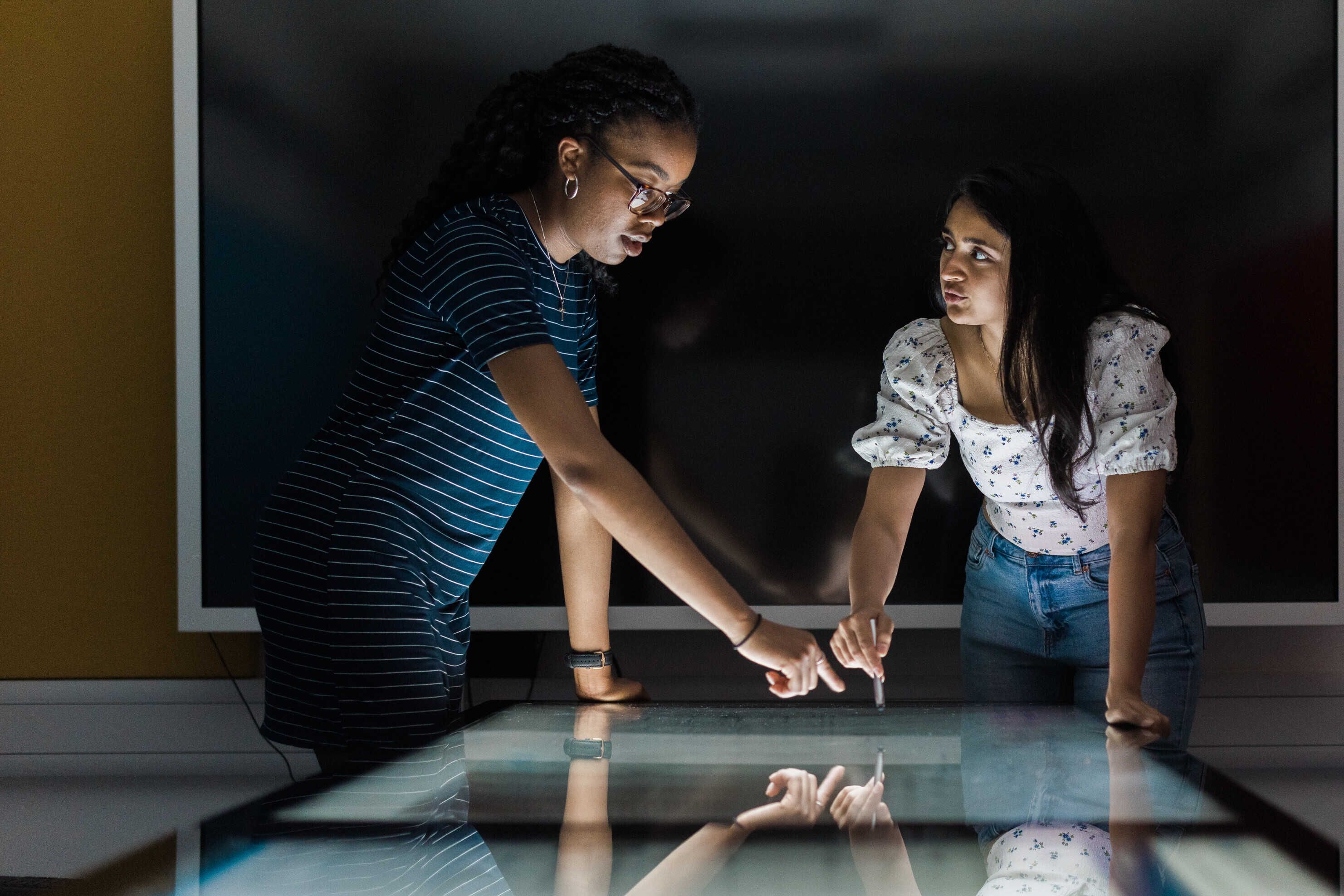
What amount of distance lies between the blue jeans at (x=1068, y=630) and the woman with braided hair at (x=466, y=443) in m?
0.40

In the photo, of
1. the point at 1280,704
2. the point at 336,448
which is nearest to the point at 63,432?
the point at 336,448

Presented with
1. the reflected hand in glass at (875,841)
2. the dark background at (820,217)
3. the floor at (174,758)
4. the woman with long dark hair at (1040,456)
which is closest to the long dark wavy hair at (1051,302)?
the woman with long dark hair at (1040,456)

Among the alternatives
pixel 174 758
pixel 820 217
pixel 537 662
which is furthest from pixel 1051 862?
pixel 174 758

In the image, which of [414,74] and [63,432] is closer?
[414,74]

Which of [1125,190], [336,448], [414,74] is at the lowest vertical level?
[336,448]

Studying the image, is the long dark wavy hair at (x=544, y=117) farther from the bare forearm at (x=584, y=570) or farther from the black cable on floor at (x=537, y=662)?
the black cable on floor at (x=537, y=662)

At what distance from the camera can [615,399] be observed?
1939 mm

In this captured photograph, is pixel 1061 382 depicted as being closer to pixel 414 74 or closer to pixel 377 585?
pixel 377 585

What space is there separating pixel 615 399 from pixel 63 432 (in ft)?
Answer: 3.81

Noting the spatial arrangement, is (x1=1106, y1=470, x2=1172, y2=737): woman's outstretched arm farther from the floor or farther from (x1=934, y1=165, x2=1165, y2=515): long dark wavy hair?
the floor

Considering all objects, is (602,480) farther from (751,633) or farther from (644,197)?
(644,197)

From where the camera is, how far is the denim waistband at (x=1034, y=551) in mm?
1353

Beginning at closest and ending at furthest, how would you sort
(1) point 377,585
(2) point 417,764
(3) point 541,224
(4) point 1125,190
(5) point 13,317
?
(2) point 417,764, (1) point 377,585, (3) point 541,224, (4) point 1125,190, (5) point 13,317

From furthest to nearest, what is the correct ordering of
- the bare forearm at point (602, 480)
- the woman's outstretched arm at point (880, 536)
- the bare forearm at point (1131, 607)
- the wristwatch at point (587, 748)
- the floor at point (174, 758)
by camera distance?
the floor at point (174, 758)
the woman's outstretched arm at point (880, 536)
the bare forearm at point (1131, 607)
the bare forearm at point (602, 480)
the wristwatch at point (587, 748)
